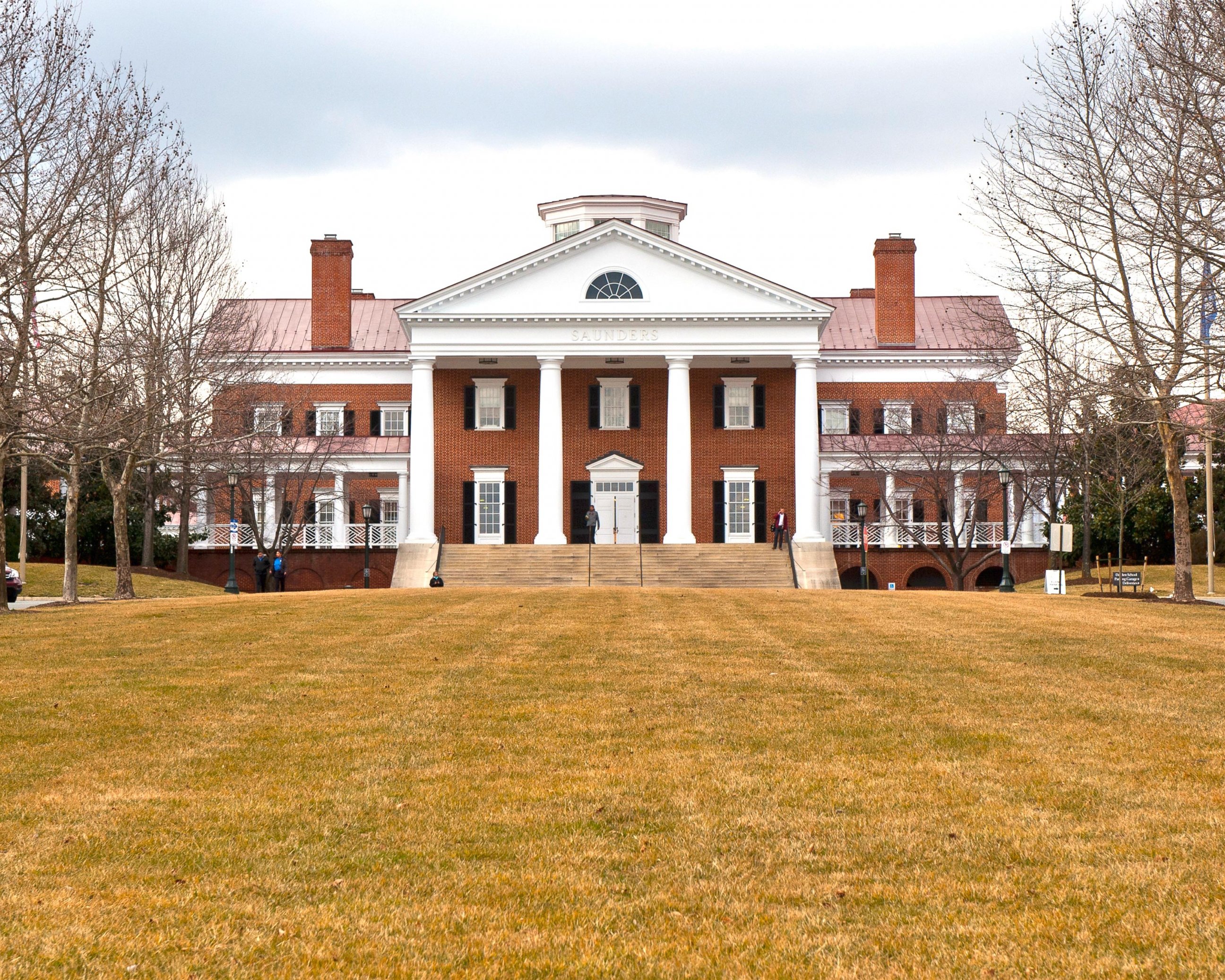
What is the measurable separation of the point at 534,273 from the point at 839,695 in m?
37.1

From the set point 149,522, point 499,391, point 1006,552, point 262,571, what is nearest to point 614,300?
point 499,391

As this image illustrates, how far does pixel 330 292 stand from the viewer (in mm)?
56250

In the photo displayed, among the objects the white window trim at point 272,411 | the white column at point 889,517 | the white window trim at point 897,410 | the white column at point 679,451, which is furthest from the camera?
the white window trim at point 897,410

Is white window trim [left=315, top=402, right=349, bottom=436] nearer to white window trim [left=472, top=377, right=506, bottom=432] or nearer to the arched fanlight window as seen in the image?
white window trim [left=472, top=377, right=506, bottom=432]

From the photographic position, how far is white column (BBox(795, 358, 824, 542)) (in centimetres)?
4775

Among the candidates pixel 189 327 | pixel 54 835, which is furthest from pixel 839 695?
pixel 189 327

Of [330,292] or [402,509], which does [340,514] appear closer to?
[402,509]

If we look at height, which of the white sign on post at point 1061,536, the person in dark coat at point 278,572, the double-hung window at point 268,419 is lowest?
the person in dark coat at point 278,572

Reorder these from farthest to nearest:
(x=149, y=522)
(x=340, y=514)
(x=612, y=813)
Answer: (x=340, y=514), (x=149, y=522), (x=612, y=813)

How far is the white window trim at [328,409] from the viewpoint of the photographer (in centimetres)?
5406

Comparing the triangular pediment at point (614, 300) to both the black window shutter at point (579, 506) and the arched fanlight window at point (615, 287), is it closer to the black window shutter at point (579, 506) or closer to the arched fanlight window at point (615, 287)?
the arched fanlight window at point (615, 287)

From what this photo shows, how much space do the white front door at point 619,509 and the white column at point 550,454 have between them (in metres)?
2.39

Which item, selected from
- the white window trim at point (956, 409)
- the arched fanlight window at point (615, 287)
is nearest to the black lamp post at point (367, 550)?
the arched fanlight window at point (615, 287)

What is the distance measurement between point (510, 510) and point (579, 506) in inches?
102
